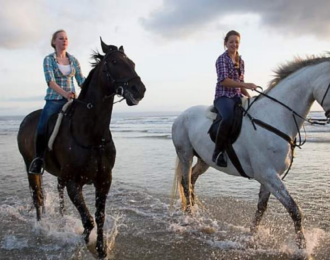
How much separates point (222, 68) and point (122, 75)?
2055 mm

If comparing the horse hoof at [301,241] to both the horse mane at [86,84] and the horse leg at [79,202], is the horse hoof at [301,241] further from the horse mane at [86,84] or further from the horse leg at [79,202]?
the horse mane at [86,84]

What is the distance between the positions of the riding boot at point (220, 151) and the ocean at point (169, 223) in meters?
1.06

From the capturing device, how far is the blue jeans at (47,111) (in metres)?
4.95

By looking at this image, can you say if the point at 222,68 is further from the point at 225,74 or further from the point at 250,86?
the point at 250,86

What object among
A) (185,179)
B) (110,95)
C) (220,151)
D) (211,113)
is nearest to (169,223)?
(185,179)

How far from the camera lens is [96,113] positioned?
14.2 ft

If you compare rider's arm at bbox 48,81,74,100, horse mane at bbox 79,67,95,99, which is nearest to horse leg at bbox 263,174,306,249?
horse mane at bbox 79,67,95,99

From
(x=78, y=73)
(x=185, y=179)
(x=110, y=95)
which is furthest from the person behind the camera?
(x=185, y=179)

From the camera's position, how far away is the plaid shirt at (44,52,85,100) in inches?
196

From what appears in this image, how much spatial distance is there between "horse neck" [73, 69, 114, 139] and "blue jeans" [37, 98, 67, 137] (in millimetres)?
751

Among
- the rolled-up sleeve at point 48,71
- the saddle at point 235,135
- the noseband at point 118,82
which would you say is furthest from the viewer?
the saddle at point 235,135

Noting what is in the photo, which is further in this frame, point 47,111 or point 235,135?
point 235,135

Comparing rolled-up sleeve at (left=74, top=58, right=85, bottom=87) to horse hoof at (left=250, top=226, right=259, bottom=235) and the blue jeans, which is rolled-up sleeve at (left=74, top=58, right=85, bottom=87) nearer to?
the blue jeans

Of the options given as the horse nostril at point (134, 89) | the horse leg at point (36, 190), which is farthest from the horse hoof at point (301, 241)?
the horse leg at point (36, 190)
